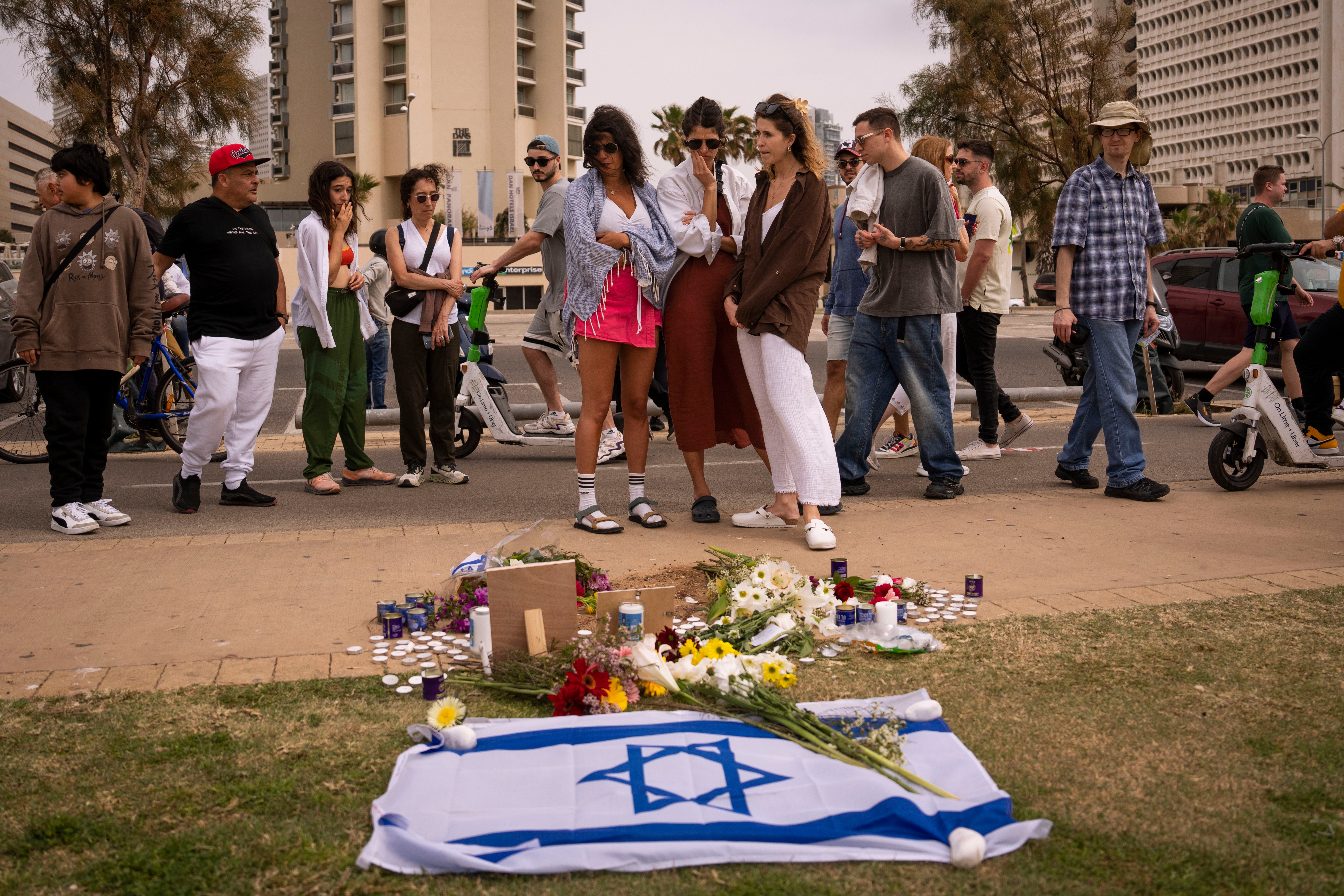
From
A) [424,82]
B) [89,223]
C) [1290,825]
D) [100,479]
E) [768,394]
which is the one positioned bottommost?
[1290,825]

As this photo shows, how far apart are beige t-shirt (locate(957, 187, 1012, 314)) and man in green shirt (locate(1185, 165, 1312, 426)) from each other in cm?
202

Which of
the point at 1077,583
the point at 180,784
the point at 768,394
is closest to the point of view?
the point at 180,784

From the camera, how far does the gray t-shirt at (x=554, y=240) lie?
8234 millimetres

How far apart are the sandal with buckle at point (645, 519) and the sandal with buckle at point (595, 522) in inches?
3.9

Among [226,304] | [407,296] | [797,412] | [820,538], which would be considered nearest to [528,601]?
[820,538]

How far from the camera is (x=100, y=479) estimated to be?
6.98m

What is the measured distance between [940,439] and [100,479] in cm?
482

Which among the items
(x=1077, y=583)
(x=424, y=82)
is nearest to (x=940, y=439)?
(x=1077, y=583)

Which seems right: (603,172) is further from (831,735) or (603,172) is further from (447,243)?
(831,735)

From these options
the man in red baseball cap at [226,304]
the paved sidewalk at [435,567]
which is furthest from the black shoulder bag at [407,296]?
the paved sidewalk at [435,567]

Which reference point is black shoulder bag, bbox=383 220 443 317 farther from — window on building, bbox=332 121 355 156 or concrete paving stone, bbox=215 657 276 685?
window on building, bbox=332 121 355 156

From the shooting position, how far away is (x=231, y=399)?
7.27m

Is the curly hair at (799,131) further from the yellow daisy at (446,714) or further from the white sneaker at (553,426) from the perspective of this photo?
the white sneaker at (553,426)

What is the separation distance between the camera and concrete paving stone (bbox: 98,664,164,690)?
13.1 feet
